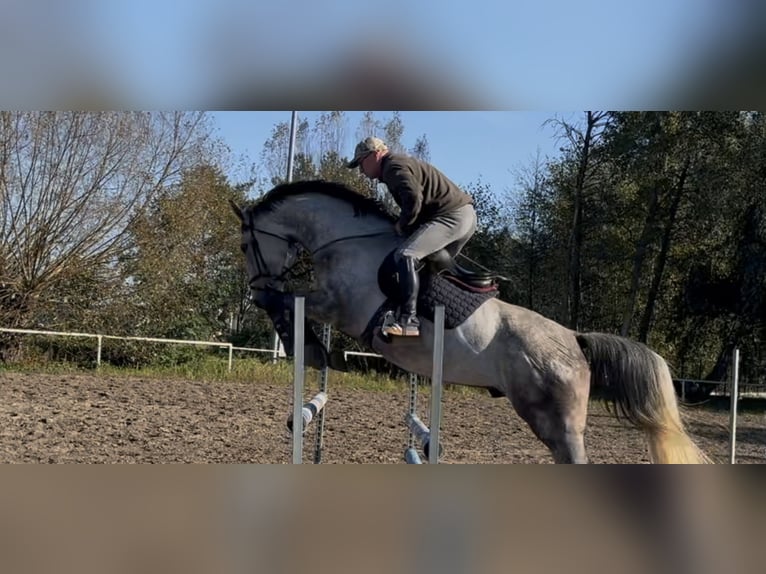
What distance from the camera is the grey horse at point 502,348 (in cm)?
245

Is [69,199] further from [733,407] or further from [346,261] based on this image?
[733,407]

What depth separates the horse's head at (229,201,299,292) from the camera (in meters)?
2.73

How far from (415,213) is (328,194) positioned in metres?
0.44

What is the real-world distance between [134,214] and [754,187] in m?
3.23

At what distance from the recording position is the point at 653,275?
311 centimetres

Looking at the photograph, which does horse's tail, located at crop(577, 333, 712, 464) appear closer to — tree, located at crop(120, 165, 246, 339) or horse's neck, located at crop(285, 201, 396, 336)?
horse's neck, located at crop(285, 201, 396, 336)

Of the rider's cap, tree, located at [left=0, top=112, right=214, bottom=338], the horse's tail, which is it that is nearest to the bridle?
the rider's cap

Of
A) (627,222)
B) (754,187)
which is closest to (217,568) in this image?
(627,222)

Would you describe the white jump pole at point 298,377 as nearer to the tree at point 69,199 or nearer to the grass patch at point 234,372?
the grass patch at point 234,372

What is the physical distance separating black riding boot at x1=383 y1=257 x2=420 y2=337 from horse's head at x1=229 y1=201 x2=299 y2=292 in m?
0.55

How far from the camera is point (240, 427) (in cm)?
400

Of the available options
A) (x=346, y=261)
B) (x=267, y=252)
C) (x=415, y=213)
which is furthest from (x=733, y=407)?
(x=267, y=252)

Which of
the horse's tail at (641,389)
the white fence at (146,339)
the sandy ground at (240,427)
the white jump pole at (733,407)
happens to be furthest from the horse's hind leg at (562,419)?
the white fence at (146,339)

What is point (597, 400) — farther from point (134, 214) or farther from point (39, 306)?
point (39, 306)
